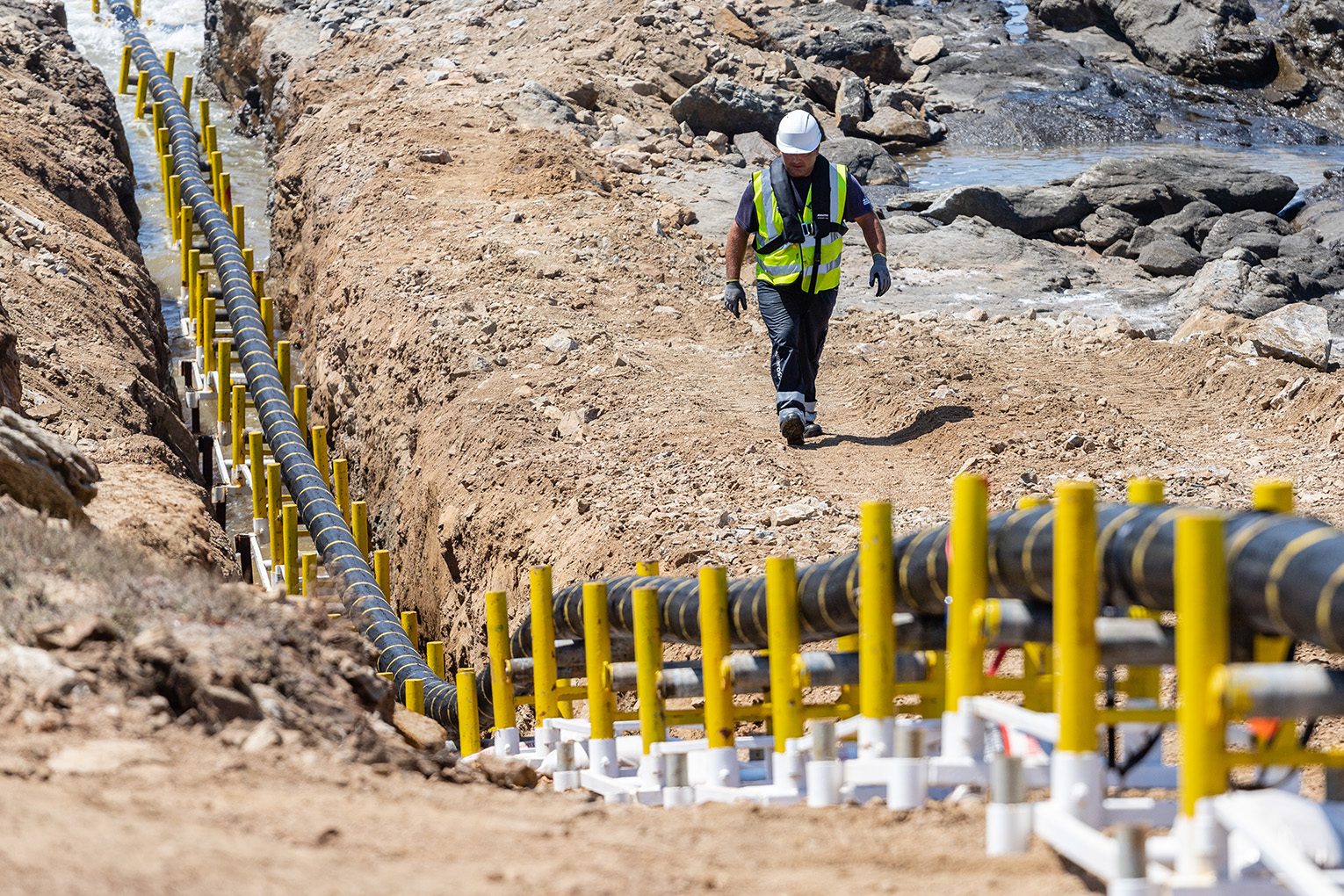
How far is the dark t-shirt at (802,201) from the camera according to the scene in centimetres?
938

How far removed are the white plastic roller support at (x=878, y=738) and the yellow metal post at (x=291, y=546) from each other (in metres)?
7.60

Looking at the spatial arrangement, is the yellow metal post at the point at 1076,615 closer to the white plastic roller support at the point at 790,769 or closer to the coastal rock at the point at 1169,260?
the white plastic roller support at the point at 790,769

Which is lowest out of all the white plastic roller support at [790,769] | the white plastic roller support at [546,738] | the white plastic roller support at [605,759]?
the white plastic roller support at [546,738]

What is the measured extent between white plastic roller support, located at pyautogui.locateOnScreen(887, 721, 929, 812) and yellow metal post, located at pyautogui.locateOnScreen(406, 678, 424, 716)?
504cm

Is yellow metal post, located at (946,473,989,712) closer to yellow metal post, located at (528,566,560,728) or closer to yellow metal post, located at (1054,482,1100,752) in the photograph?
yellow metal post, located at (1054,482,1100,752)

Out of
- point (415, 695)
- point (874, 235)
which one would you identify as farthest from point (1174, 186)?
point (415, 695)

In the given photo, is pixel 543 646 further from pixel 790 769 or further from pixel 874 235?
pixel 874 235

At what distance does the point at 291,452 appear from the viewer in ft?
43.1

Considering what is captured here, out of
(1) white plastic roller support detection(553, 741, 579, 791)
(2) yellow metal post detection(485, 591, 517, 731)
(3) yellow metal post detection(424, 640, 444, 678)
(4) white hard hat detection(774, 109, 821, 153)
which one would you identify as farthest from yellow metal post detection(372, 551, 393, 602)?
(1) white plastic roller support detection(553, 741, 579, 791)

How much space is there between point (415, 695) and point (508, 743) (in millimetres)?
2027

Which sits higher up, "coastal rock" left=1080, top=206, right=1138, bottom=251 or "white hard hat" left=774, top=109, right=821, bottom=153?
"white hard hat" left=774, top=109, right=821, bottom=153

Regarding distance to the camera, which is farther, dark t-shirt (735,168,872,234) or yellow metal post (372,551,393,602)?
yellow metal post (372,551,393,602)

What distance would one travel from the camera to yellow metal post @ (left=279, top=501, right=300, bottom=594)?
37.2 ft

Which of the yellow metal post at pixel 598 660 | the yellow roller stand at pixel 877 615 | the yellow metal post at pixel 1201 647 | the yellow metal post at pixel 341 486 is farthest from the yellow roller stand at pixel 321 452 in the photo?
the yellow metal post at pixel 1201 647
